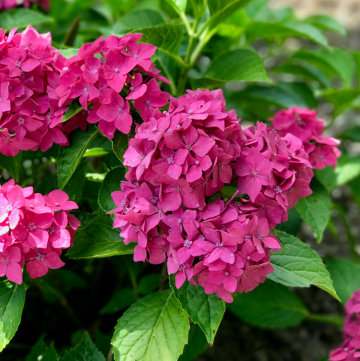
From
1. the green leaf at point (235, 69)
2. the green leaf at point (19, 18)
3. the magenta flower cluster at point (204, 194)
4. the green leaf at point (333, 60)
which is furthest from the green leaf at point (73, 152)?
the green leaf at point (333, 60)

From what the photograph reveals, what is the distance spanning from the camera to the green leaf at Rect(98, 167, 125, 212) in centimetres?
94

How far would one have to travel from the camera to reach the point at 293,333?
1.84 metres

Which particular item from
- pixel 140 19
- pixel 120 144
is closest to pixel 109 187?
pixel 120 144

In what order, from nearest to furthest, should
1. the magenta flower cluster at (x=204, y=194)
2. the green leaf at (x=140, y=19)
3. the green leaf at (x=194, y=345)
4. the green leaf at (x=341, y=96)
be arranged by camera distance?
the magenta flower cluster at (x=204, y=194) → the green leaf at (x=194, y=345) → the green leaf at (x=140, y=19) → the green leaf at (x=341, y=96)

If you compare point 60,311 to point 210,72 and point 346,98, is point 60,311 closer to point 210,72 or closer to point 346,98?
point 210,72

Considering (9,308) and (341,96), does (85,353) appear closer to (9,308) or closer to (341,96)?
(9,308)

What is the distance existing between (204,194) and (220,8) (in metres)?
0.65

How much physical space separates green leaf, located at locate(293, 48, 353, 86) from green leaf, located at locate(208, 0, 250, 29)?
24.7 inches

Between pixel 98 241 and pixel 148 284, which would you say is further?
pixel 148 284

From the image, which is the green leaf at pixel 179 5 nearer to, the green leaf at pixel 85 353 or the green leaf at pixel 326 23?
the green leaf at pixel 326 23

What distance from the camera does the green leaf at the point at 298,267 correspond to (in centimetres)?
92

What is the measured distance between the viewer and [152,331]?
3.08ft

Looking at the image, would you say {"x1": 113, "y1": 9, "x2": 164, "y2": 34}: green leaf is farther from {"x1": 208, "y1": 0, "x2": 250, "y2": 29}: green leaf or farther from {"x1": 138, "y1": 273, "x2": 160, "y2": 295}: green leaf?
{"x1": 138, "y1": 273, "x2": 160, "y2": 295}: green leaf

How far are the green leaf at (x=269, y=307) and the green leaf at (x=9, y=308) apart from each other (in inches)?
31.2
